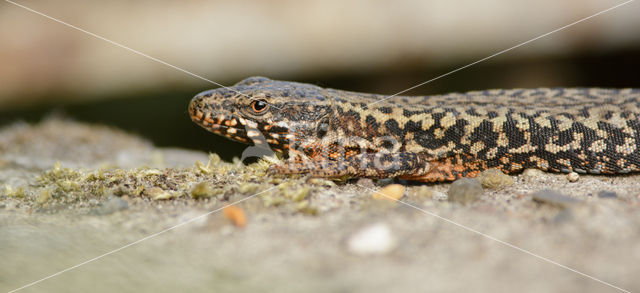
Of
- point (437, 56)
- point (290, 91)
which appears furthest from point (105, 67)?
point (290, 91)

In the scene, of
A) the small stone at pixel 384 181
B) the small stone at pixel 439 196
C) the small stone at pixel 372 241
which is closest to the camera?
the small stone at pixel 372 241

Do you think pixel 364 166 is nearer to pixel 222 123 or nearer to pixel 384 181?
pixel 384 181

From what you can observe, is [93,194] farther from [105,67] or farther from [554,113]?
[105,67]

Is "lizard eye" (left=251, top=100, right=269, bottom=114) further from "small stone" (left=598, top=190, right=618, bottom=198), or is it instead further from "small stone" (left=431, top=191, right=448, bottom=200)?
"small stone" (left=598, top=190, right=618, bottom=198)

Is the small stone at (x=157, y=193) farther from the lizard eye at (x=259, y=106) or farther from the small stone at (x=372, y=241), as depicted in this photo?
the small stone at (x=372, y=241)

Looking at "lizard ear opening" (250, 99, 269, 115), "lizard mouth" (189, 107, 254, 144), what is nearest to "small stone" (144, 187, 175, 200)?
"lizard mouth" (189, 107, 254, 144)

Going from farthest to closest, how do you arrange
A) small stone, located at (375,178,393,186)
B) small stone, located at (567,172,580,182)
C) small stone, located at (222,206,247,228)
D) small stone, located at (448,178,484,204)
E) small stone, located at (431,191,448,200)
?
small stone, located at (375,178,393,186) < small stone, located at (567,172,580,182) < small stone, located at (431,191,448,200) < small stone, located at (448,178,484,204) < small stone, located at (222,206,247,228)

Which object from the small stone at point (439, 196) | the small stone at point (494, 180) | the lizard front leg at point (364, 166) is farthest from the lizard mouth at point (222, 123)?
the small stone at point (494, 180)
